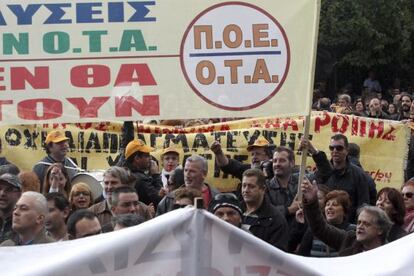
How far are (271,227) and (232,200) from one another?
684 millimetres

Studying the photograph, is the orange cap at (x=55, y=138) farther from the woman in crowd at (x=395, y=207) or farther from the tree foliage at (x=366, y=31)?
the tree foliage at (x=366, y=31)

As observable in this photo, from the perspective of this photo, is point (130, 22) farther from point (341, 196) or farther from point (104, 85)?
point (341, 196)

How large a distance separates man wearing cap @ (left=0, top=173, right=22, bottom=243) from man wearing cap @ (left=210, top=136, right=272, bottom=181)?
7.35 feet

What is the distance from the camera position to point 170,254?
285 centimetres

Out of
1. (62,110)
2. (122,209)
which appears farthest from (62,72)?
(122,209)

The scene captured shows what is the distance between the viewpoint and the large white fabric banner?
2807 millimetres

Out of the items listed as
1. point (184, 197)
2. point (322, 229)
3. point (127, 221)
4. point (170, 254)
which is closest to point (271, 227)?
point (322, 229)

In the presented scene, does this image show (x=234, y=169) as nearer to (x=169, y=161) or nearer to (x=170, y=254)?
(x=169, y=161)

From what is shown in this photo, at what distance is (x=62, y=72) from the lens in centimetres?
615

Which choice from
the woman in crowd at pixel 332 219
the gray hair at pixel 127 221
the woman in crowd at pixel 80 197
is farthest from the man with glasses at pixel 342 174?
the gray hair at pixel 127 221

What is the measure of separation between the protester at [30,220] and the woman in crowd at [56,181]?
242 cm

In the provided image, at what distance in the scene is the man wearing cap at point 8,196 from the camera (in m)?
6.93

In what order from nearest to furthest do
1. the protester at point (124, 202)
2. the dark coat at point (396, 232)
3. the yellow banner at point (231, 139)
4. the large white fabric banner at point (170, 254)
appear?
the large white fabric banner at point (170, 254) < the dark coat at point (396, 232) < the protester at point (124, 202) < the yellow banner at point (231, 139)

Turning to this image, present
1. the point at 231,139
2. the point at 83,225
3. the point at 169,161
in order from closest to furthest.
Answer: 1. the point at 83,225
2. the point at 169,161
3. the point at 231,139
